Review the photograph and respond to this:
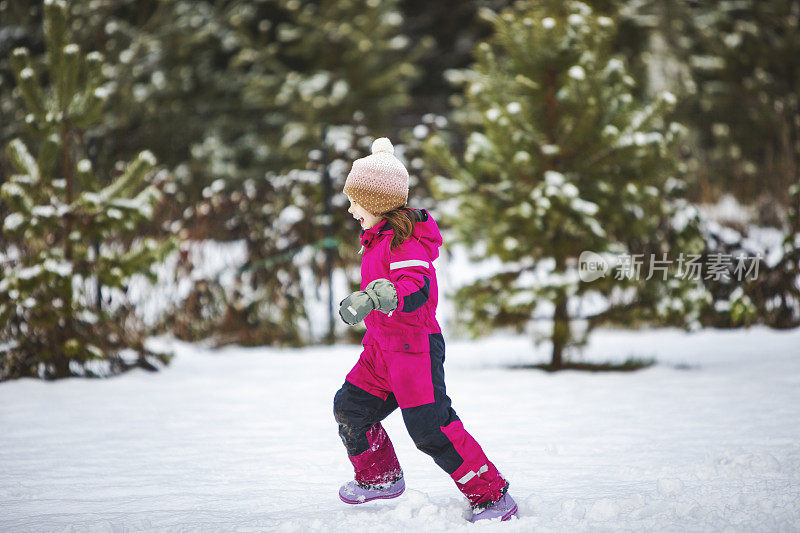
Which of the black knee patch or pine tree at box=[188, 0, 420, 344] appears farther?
pine tree at box=[188, 0, 420, 344]

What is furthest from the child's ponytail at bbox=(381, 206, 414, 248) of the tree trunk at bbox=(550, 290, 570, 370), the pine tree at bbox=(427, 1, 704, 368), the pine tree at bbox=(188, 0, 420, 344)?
the pine tree at bbox=(188, 0, 420, 344)

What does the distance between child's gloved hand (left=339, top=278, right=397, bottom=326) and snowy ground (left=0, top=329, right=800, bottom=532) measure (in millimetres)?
751

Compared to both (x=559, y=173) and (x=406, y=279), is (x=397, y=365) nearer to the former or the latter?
(x=406, y=279)

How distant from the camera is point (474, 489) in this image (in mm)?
2652

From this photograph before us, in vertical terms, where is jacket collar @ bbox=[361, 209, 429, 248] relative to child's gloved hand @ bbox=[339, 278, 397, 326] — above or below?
above

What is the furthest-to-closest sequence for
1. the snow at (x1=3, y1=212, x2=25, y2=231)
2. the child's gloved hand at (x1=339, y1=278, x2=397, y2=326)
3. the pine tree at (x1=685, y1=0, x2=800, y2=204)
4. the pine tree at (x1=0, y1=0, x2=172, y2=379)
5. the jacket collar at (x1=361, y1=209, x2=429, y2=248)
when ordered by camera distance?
the pine tree at (x1=685, y1=0, x2=800, y2=204) → the pine tree at (x1=0, y1=0, x2=172, y2=379) → the snow at (x1=3, y1=212, x2=25, y2=231) → the jacket collar at (x1=361, y1=209, x2=429, y2=248) → the child's gloved hand at (x1=339, y1=278, x2=397, y2=326)

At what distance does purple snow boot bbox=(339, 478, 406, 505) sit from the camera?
112 inches

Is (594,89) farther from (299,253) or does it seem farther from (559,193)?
(299,253)

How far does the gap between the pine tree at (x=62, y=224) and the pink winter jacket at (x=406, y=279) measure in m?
3.51

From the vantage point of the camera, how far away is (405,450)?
383 centimetres

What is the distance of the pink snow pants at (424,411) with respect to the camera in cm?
264

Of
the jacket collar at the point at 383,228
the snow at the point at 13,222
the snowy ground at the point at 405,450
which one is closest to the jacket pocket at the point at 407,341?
the jacket collar at the point at 383,228

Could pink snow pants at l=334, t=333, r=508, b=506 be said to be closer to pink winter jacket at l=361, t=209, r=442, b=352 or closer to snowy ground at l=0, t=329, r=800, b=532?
pink winter jacket at l=361, t=209, r=442, b=352

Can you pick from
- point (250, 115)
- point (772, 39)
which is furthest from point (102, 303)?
point (772, 39)
